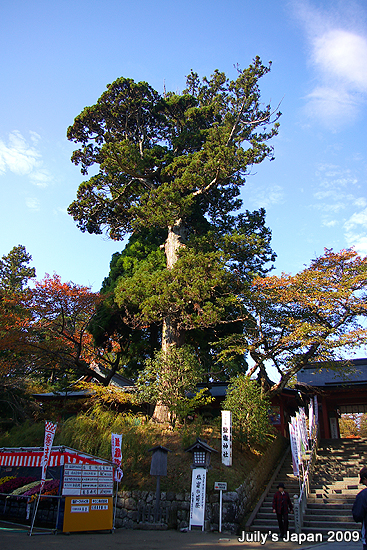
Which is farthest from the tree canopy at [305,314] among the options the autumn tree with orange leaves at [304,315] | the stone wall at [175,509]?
the stone wall at [175,509]

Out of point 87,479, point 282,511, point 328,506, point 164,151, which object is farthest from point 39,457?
point 164,151

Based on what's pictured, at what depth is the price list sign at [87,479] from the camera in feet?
27.8

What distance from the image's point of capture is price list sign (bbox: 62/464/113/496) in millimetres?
8461

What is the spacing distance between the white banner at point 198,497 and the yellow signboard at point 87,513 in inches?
79.8

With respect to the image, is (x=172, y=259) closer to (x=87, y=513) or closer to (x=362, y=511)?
(x=87, y=513)

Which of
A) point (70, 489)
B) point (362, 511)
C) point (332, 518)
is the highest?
point (362, 511)

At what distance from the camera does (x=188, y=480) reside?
10.3m

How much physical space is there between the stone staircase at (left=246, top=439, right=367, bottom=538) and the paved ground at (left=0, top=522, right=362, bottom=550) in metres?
1.31

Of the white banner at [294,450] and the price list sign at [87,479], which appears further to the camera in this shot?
the white banner at [294,450]

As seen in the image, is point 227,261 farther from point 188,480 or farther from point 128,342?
point 188,480

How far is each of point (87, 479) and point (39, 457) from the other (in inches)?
59.3

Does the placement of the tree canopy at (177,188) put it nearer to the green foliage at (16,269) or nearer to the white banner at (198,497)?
the white banner at (198,497)

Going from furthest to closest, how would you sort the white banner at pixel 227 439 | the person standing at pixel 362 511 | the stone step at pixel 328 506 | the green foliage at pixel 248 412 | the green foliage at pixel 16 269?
1. the green foliage at pixel 16 269
2. the green foliage at pixel 248 412
3. the white banner at pixel 227 439
4. the stone step at pixel 328 506
5. the person standing at pixel 362 511

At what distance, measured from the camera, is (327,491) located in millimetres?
11305
